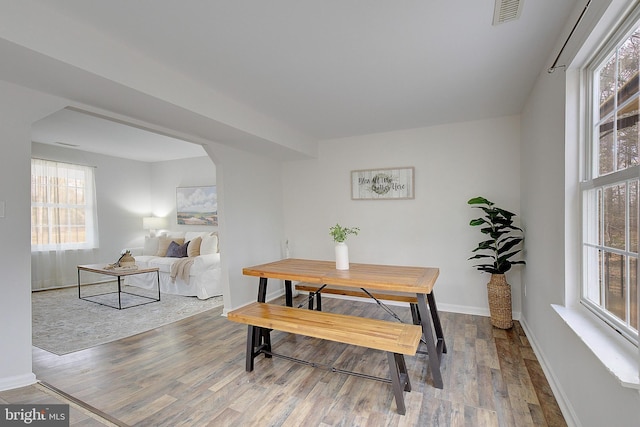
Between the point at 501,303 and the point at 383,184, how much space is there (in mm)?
1979

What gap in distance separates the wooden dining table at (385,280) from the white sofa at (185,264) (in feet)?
6.86

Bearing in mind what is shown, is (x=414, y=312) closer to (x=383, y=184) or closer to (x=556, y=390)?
(x=556, y=390)

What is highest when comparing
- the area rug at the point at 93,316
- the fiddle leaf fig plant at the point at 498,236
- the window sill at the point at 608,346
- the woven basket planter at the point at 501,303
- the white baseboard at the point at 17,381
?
the fiddle leaf fig plant at the point at 498,236

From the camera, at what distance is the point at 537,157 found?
2.53 metres

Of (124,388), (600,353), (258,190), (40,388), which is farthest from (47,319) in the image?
(600,353)

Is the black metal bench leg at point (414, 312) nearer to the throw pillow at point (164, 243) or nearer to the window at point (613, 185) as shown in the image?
the window at point (613, 185)

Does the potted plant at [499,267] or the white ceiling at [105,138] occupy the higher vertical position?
the white ceiling at [105,138]

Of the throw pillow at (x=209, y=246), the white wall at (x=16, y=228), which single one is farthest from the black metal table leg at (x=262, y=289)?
the throw pillow at (x=209, y=246)

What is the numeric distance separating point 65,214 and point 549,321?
7.32 m

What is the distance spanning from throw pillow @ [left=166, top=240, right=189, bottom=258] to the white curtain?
1682mm

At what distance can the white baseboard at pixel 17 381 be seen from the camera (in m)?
2.06

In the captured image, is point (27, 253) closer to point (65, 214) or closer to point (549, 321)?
point (549, 321)

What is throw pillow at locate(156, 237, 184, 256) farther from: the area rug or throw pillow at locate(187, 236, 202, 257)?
the area rug

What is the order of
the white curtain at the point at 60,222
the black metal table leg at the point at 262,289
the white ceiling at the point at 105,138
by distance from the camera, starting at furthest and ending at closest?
1. the white curtain at the point at 60,222
2. the white ceiling at the point at 105,138
3. the black metal table leg at the point at 262,289
